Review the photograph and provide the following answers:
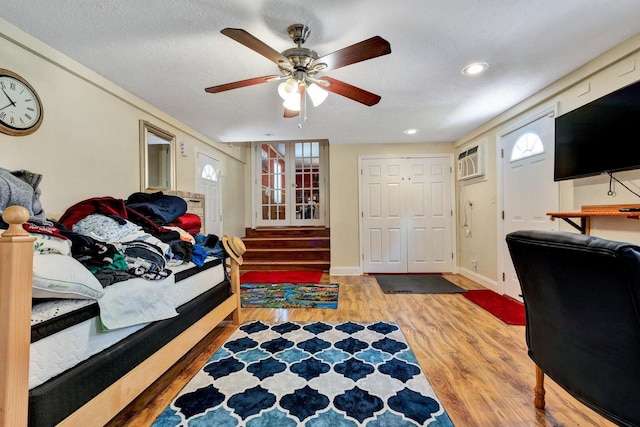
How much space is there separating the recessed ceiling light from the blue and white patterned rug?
2204 mm

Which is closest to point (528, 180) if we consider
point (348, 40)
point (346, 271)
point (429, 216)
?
point (429, 216)

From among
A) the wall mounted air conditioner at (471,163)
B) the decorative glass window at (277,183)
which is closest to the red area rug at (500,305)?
the wall mounted air conditioner at (471,163)

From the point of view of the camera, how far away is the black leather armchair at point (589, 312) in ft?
2.61

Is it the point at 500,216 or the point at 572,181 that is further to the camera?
the point at 500,216

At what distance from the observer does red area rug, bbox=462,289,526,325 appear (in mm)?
2654

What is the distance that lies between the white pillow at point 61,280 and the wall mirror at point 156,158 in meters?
2.03

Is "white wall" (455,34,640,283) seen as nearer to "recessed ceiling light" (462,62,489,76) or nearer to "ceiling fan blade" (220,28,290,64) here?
"recessed ceiling light" (462,62,489,76)

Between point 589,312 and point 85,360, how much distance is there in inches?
70.7

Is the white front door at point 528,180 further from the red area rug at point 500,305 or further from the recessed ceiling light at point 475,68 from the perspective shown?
the recessed ceiling light at point 475,68

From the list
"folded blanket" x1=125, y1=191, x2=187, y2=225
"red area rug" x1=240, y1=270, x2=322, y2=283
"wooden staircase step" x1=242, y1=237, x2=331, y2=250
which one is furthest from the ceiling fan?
"wooden staircase step" x1=242, y1=237, x2=331, y2=250

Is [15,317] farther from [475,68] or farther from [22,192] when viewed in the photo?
[475,68]

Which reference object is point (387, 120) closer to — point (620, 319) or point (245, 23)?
point (245, 23)

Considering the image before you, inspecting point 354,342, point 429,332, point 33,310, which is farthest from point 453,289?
point 33,310

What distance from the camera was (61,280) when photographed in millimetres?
1008
